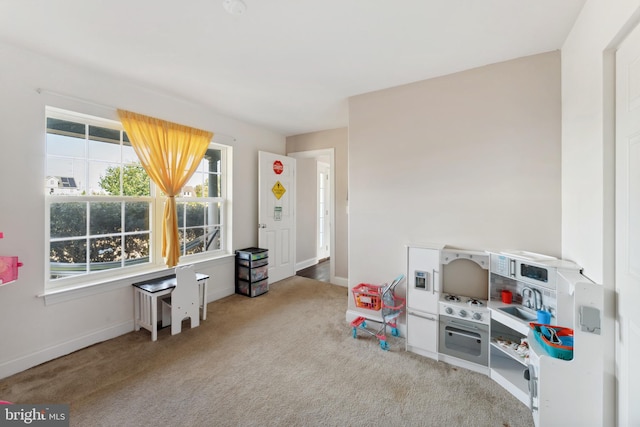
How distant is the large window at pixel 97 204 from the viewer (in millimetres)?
2309

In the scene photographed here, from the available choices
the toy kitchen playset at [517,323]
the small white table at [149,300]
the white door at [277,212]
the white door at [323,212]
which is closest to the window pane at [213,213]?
the white door at [277,212]

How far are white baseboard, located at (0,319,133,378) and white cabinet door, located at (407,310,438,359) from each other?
9.15ft

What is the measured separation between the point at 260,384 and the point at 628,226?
2321mm

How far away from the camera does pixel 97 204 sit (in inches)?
100

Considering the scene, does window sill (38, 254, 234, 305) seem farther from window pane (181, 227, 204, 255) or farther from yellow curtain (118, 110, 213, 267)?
window pane (181, 227, 204, 255)

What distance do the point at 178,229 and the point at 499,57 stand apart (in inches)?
145

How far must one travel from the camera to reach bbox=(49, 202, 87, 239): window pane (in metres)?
2.29

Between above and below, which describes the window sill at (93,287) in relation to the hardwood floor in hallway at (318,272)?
above

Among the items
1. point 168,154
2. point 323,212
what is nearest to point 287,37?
point 168,154

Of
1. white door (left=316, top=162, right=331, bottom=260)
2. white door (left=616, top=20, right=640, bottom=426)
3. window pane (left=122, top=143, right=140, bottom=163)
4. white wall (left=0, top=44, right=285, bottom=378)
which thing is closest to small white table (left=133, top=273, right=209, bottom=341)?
white wall (left=0, top=44, right=285, bottom=378)

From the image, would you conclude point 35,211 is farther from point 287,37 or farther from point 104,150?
point 287,37

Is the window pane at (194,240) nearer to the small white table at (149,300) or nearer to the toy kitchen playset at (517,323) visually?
the small white table at (149,300)

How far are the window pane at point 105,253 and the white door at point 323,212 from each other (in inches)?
144

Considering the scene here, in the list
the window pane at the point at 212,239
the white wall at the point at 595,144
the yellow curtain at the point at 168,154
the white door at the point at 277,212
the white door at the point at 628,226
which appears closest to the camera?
the white door at the point at 628,226
